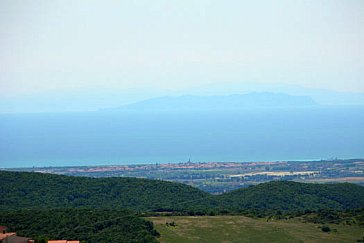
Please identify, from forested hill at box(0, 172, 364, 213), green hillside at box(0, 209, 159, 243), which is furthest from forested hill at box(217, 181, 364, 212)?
green hillside at box(0, 209, 159, 243)

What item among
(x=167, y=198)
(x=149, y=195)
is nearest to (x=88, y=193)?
(x=149, y=195)

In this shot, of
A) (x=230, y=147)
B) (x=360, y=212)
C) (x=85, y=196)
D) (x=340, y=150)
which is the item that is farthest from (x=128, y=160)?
(x=360, y=212)

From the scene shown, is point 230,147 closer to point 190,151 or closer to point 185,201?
point 190,151

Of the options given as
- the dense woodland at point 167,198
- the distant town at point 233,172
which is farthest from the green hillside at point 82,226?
the distant town at point 233,172

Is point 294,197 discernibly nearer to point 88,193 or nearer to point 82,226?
point 88,193

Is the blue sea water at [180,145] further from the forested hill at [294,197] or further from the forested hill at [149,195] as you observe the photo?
the forested hill at [294,197]

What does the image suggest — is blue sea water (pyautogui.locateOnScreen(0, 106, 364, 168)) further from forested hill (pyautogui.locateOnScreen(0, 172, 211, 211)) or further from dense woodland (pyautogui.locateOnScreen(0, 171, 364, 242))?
dense woodland (pyautogui.locateOnScreen(0, 171, 364, 242))
